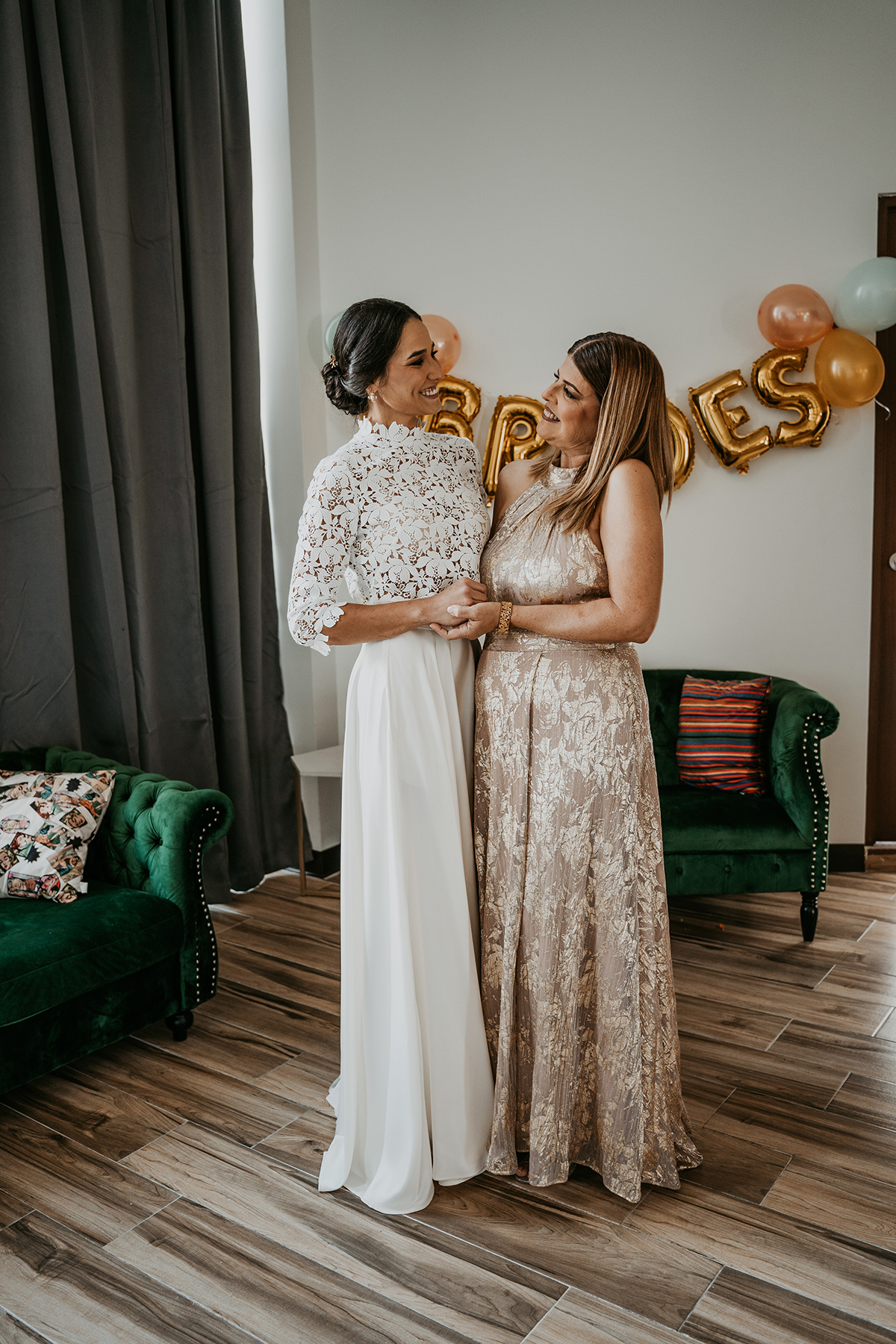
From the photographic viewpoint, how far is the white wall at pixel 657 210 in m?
3.70

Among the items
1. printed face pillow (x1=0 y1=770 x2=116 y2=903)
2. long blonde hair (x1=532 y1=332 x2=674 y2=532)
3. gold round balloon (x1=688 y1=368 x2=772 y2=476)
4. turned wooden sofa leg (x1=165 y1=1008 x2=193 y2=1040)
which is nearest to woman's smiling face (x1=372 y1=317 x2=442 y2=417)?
long blonde hair (x1=532 y1=332 x2=674 y2=532)

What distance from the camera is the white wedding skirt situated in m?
1.92

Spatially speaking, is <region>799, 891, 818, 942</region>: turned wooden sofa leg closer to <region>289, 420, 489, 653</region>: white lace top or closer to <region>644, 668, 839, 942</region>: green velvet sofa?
<region>644, 668, 839, 942</region>: green velvet sofa

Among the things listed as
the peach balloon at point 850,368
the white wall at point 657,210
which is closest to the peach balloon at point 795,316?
the peach balloon at point 850,368

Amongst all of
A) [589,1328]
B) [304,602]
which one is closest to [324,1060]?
[589,1328]

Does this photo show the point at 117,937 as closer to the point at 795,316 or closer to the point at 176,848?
the point at 176,848

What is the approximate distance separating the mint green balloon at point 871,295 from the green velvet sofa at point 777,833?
4.63 ft

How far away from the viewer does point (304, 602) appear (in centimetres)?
191

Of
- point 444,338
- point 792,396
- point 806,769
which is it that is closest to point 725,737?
point 806,769

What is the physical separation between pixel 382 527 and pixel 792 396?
2418 mm

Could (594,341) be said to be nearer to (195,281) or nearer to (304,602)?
(304,602)

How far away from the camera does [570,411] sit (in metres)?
1.91

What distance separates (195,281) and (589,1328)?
335cm

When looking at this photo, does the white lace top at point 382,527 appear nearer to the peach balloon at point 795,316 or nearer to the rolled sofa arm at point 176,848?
the rolled sofa arm at point 176,848
